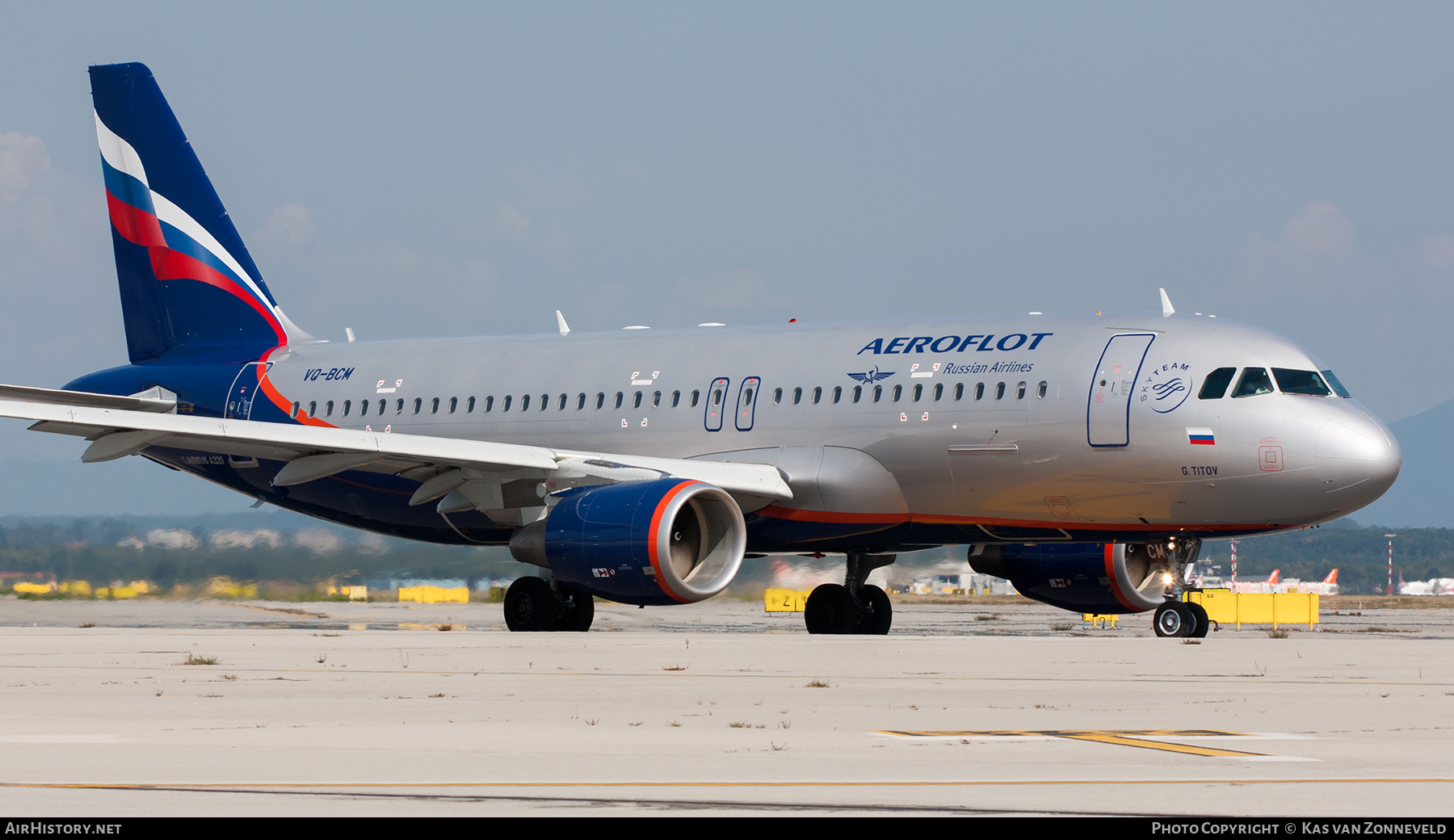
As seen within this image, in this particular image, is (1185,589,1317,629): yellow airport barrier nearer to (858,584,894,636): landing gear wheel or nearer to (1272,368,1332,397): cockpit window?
(858,584,894,636): landing gear wheel

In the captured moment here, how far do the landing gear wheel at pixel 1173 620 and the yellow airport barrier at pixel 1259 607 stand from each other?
12.4m

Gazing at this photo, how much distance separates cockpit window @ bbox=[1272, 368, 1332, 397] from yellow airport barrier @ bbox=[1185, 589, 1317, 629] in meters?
14.1

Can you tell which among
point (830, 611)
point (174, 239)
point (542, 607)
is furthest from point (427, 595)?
point (830, 611)

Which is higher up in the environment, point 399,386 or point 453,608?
point 399,386

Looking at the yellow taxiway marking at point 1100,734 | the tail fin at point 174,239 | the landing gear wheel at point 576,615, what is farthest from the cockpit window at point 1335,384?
the tail fin at point 174,239

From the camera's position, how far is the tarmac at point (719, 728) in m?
7.89

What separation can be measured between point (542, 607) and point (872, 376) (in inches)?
222

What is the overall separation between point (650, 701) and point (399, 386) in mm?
17467

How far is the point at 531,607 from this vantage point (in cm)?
2644

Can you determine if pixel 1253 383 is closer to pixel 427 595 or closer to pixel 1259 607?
pixel 1259 607

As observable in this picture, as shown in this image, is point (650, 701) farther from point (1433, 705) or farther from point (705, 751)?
point (1433, 705)

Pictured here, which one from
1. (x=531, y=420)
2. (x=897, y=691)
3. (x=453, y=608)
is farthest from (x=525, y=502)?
(x=453, y=608)

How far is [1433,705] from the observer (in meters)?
13.3

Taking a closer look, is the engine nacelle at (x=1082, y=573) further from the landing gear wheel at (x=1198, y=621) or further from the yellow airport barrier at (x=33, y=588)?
the yellow airport barrier at (x=33, y=588)
